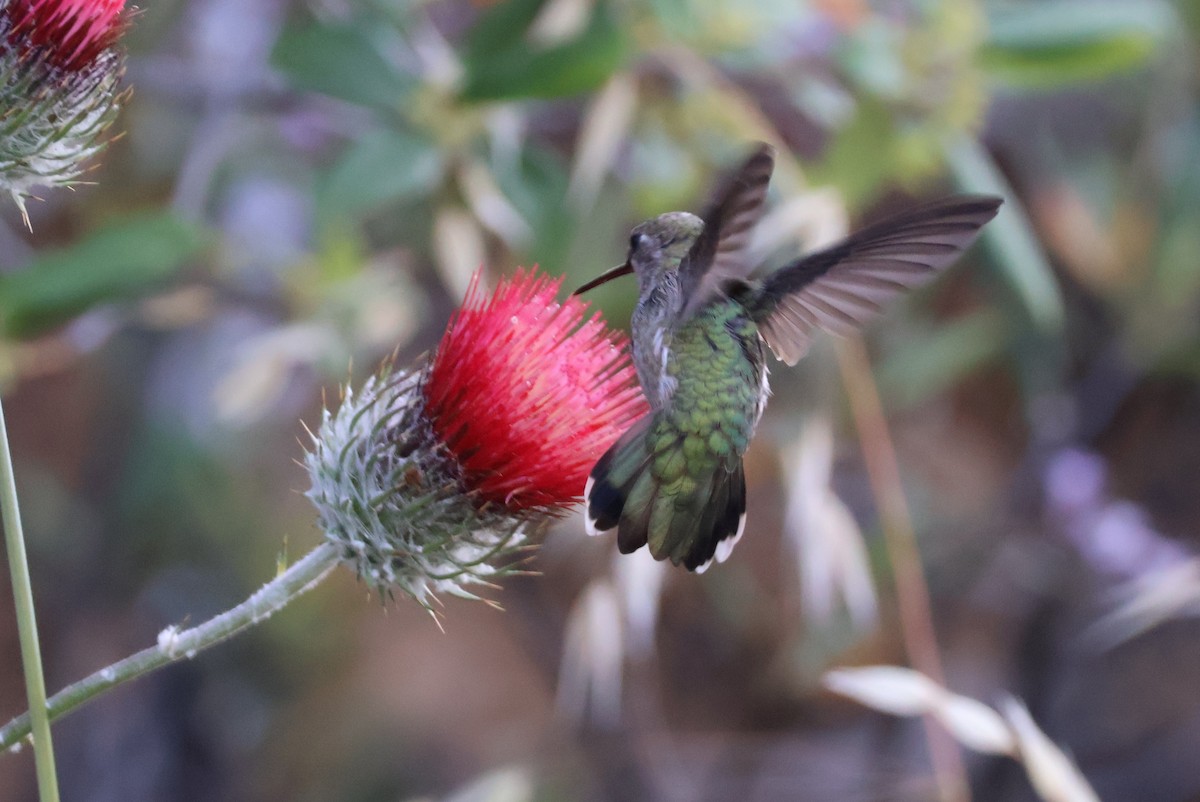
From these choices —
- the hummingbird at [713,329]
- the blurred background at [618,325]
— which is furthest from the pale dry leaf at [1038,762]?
the hummingbird at [713,329]

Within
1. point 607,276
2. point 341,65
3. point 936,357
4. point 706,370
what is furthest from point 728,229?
point 936,357

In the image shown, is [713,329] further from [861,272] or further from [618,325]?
[618,325]

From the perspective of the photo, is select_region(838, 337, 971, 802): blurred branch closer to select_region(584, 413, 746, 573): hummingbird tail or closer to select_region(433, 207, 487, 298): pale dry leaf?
select_region(433, 207, 487, 298): pale dry leaf

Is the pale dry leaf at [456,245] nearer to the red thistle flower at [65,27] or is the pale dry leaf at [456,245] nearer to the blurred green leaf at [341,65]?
the blurred green leaf at [341,65]

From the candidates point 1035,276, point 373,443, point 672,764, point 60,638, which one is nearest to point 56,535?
point 60,638

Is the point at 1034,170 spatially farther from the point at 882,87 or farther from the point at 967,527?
the point at 882,87
